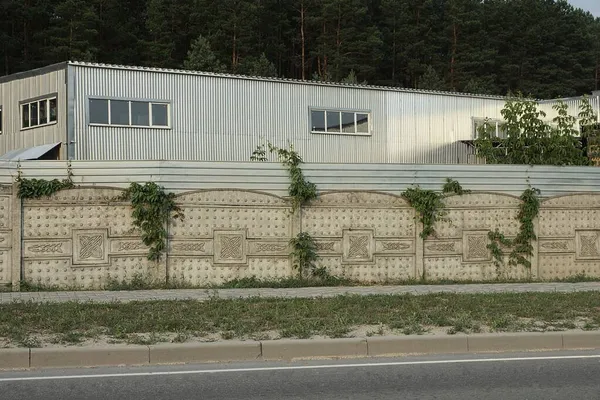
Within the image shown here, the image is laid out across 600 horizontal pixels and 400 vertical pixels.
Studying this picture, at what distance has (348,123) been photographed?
95.8ft

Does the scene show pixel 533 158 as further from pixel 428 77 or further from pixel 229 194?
pixel 428 77

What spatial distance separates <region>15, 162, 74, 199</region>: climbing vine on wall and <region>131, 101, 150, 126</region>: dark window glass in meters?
10.2

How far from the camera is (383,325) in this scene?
10.9 meters

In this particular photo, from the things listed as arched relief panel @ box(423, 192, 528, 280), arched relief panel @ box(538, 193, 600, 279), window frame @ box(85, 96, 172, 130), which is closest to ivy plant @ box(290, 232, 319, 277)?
arched relief panel @ box(423, 192, 528, 280)

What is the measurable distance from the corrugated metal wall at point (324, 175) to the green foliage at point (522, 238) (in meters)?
0.35

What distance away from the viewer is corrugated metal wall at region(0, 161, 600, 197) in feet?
51.2

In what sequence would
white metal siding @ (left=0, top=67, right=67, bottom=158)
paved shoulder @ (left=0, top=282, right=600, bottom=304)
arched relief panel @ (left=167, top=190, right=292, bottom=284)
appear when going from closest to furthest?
paved shoulder @ (left=0, top=282, right=600, bottom=304) < arched relief panel @ (left=167, top=190, right=292, bottom=284) < white metal siding @ (left=0, top=67, right=67, bottom=158)

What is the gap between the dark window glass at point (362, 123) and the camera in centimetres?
2941

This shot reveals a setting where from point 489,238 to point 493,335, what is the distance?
744cm

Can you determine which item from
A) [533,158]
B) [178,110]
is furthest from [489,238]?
[178,110]

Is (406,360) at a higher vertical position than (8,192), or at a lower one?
lower

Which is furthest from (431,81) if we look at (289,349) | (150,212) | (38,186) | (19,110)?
(289,349)

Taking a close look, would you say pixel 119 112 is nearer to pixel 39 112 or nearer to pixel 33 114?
pixel 39 112

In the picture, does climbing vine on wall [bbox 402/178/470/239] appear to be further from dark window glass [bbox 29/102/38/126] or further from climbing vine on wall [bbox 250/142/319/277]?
dark window glass [bbox 29/102/38/126]
